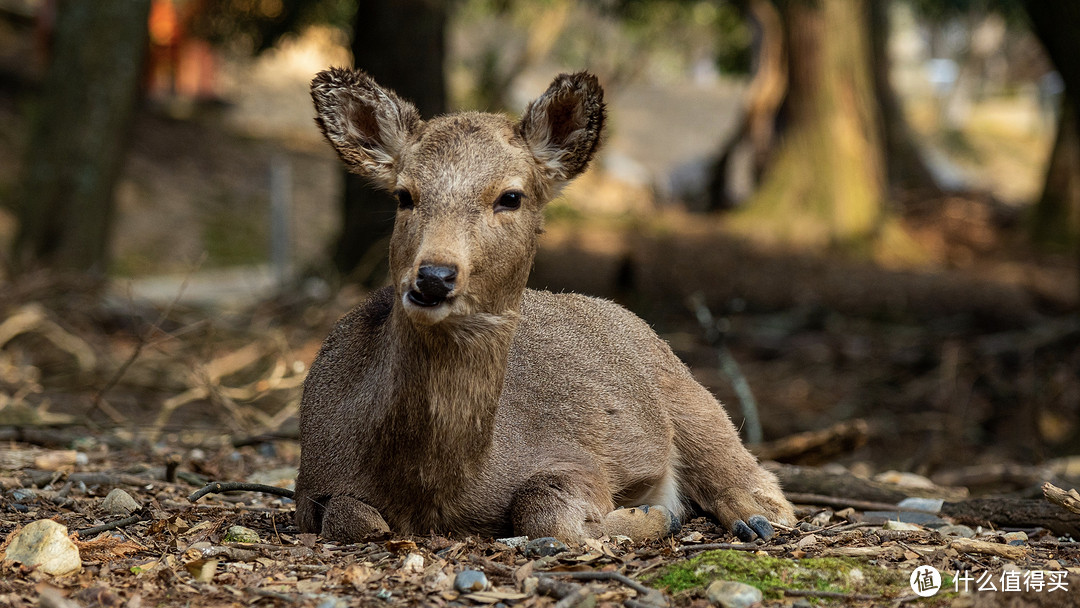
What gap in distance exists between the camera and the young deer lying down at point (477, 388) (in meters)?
4.50

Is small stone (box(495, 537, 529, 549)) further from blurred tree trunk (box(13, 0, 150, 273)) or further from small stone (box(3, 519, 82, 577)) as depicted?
blurred tree trunk (box(13, 0, 150, 273))

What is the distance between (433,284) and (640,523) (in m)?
1.60

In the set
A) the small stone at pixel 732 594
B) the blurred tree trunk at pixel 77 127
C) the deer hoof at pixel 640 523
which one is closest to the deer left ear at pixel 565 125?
the deer hoof at pixel 640 523

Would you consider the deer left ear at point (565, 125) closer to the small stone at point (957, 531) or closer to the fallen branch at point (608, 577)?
the fallen branch at point (608, 577)

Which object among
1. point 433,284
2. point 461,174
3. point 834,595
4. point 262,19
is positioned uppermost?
point 262,19

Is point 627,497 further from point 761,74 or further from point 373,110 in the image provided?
point 761,74

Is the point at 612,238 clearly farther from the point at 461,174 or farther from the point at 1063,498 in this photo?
the point at 461,174

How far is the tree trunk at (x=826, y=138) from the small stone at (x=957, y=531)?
1159 cm

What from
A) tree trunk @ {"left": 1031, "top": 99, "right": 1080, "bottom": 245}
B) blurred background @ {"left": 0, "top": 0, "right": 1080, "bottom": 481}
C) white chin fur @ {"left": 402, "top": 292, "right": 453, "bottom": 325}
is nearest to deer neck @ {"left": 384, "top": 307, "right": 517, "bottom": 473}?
white chin fur @ {"left": 402, "top": 292, "right": 453, "bottom": 325}

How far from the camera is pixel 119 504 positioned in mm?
5133

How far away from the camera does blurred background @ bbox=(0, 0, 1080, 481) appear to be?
30.1ft

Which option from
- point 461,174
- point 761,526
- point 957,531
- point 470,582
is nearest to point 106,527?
point 470,582

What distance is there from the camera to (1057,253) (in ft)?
60.6

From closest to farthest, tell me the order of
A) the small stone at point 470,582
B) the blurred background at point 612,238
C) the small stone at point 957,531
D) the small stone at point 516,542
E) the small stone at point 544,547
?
1. the small stone at point 470,582
2. the small stone at point 544,547
3. the small stone at point 516,542
4. the small stone at point 957,531
5. the blurred background at point 612,238
